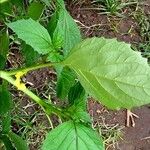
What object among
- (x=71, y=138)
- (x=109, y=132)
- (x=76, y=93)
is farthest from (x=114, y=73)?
(x=109, y=132)

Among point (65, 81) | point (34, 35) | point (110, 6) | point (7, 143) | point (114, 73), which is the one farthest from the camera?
point (110, 6)

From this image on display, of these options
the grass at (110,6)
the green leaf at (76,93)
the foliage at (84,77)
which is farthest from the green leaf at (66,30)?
the grass at (110,6)

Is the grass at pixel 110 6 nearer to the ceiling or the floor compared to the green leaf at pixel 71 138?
nearer to the ceiling

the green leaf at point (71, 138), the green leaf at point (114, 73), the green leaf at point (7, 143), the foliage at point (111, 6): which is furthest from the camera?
the foliage at point (111, 6)

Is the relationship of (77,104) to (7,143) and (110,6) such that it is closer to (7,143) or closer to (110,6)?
(7,143)

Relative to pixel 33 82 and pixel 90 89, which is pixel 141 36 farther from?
pixel 90 89

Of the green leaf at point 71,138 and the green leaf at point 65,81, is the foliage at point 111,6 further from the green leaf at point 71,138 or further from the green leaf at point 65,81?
the green leaf at point 71,138

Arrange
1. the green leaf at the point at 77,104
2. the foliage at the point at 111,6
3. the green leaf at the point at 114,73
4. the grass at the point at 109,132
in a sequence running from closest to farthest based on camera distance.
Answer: the green leaf at the point at 114,73
the green leaf at the point at 77,104
the grass at the point at 109,132
the foliage at the point at 111,6
